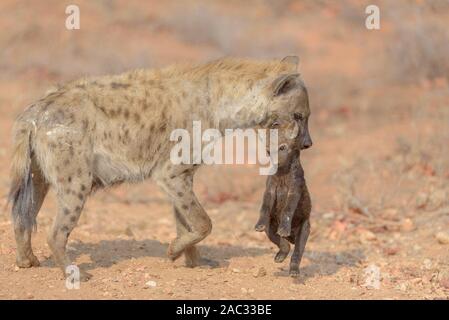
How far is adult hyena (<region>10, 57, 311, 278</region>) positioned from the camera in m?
6.03

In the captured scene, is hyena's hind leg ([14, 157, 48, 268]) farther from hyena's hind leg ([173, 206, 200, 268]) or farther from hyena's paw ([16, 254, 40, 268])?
hyena's hind leg ([173, 206, 200, 268])

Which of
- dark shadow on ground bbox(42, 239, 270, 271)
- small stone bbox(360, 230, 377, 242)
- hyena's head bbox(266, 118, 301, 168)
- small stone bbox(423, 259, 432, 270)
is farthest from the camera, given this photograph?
small stone bbox(360, 230, 377, 242)

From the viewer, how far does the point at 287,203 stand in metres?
6.06

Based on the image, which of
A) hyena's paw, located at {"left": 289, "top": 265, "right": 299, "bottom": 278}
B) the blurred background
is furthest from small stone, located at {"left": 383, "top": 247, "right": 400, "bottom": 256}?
hyena's paw, located at {"left": 289, "top": 265, "right": 299, "bottom": 278}

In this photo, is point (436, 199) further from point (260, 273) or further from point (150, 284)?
point (150, 284)

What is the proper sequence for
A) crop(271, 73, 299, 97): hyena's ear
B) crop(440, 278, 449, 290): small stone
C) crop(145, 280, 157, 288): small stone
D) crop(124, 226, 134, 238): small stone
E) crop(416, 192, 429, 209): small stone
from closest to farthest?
crop(145, 280, 157, 288): small stone < crop(271, 73, 299, 97): hyena's ear < crop(440, 278, 449, 290): small stone < crop(124, 226, 134, 238): small stone < crop(416, 192, 429, 209): small stone

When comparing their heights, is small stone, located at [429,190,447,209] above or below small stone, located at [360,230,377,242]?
above

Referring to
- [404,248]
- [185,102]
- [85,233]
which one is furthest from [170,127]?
[404,248]

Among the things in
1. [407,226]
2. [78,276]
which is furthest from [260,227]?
[407,226]

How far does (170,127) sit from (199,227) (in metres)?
0.75

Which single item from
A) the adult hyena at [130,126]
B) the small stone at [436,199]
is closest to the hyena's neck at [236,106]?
the adult hyena at [130,126]

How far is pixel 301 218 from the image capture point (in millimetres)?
6219

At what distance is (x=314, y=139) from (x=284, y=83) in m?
5.36

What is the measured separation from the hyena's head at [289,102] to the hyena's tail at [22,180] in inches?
67.1
